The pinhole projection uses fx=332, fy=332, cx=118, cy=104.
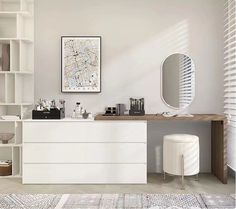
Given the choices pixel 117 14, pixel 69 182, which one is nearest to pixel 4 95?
pixel 69 182

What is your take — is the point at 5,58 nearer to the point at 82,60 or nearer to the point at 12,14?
the point at 12,14

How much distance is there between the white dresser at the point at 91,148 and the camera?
368 cm

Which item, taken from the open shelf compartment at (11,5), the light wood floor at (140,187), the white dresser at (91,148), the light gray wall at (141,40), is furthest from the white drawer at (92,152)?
the open shelf compartment at (11,5)

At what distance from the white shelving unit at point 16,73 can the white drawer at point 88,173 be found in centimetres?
47

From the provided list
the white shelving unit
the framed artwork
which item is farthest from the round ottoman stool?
the white shelving unit

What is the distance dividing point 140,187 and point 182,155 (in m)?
0.57

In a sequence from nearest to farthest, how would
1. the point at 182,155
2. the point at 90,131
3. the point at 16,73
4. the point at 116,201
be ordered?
the point at 116,201, the point at 182,155, the point at 90,131, the point at 16,73

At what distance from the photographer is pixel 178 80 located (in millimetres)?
4195

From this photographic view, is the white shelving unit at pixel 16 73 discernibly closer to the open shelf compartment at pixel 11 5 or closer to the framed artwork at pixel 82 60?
the open shelf compartment at pixel 11 5

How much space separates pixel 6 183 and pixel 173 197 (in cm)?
189

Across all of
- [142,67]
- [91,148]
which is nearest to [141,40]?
[142,67]

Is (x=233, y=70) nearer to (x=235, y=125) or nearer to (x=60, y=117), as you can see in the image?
(x=235, y=125)

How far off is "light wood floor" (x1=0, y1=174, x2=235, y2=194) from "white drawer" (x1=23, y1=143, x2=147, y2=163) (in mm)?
280

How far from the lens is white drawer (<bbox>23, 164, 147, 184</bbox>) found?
3686 millimetres
